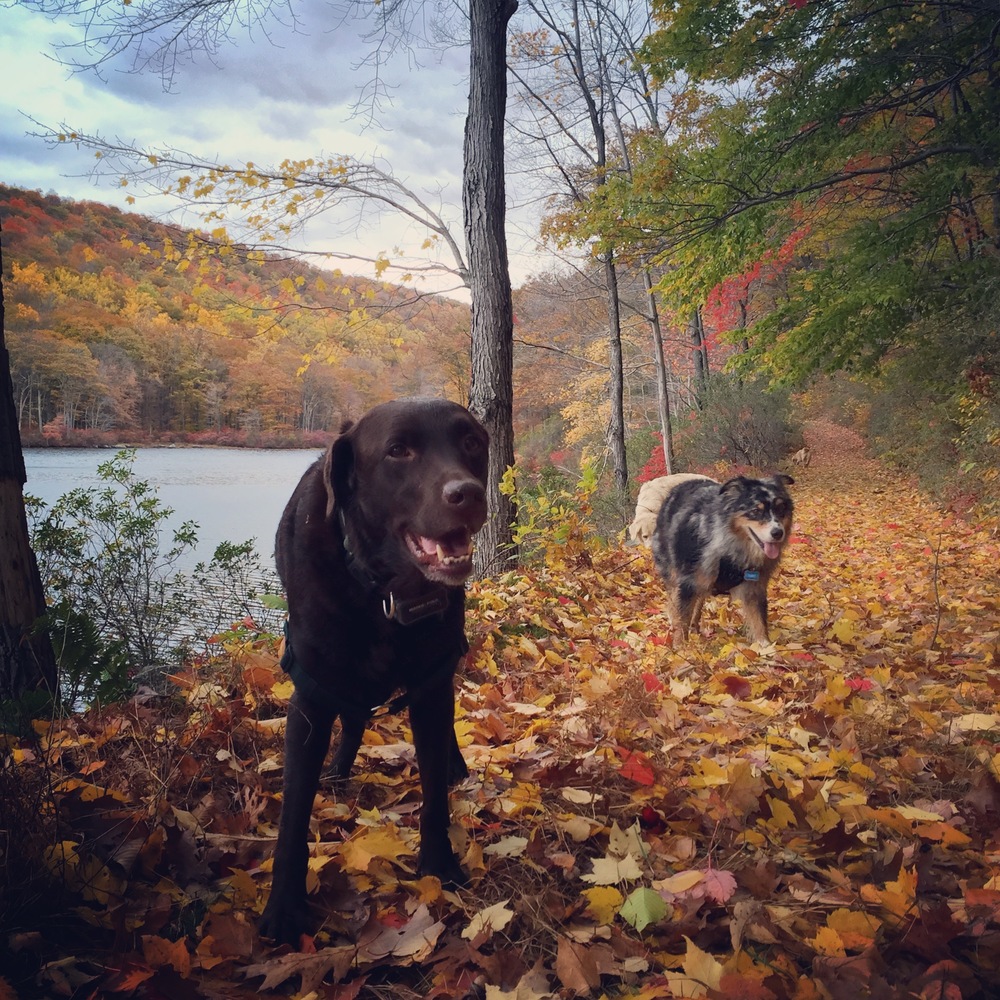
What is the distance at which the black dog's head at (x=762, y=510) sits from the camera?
5605mm

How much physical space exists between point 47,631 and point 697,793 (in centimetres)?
297

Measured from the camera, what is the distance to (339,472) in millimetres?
2293

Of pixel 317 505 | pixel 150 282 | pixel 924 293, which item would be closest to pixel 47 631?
pixel 317 505

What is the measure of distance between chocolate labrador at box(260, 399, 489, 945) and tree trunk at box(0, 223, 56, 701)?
5.47 ft

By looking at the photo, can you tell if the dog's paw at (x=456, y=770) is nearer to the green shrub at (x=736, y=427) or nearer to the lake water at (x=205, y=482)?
the lake water at (x=205, y=482)

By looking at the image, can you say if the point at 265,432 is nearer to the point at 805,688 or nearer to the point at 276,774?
the point at 276,774

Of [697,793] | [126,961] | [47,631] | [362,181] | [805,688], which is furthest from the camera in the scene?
[362,181]

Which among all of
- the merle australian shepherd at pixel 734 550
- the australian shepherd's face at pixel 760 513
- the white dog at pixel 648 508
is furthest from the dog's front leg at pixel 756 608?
the white dog at pixel 648 508

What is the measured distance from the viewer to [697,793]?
2715 mm

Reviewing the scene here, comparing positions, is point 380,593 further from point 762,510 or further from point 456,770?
point 762,510

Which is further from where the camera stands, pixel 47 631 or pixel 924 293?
pixel 924 293

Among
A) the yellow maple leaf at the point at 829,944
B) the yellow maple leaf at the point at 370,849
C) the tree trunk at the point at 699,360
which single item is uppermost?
the tree trunk at the point at 699,360

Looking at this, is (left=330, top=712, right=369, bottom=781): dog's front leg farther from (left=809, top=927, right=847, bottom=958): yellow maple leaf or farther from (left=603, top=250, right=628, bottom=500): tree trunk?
(left=603, top=250, right=628, bottom=500): tree trunk

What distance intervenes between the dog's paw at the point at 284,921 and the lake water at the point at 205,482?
4303 mm
